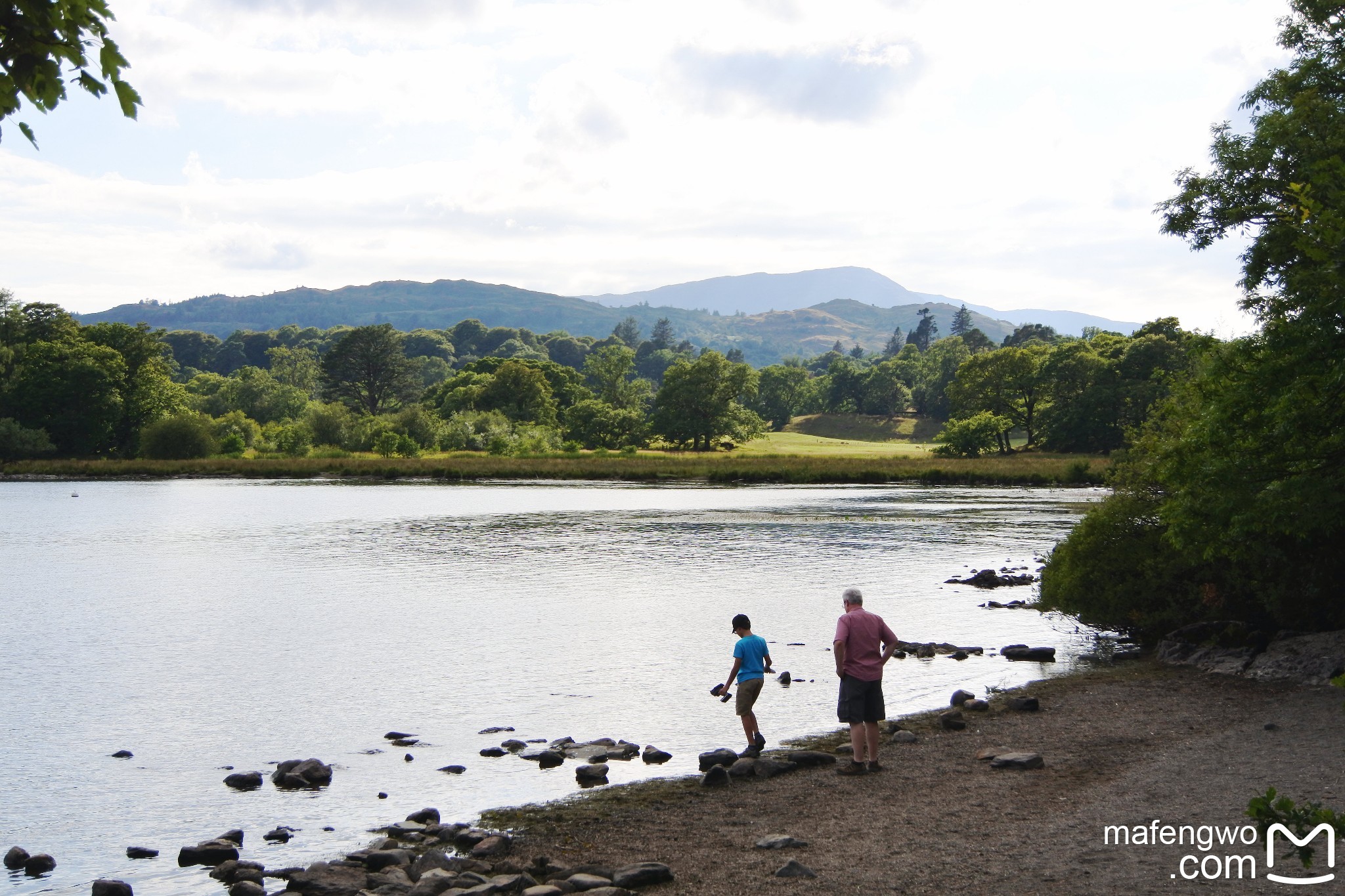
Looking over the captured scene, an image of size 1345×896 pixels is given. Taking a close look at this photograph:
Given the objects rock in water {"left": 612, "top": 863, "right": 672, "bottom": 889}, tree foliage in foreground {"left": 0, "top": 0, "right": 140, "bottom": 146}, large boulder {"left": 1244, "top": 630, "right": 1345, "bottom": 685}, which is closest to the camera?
tree foliage in foreground {"left": 0, "top": 0, "right": 140, "bottom": 146}

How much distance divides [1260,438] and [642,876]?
15875 millimetres

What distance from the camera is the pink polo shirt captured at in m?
17.0

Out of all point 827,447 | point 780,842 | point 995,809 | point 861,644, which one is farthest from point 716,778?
point 827,447

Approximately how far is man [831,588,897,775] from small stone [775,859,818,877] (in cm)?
475

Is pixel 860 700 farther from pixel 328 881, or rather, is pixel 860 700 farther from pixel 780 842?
pixel 328 881

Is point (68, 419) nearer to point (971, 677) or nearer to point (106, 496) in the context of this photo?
point (106, 496)

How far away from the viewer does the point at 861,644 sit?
56.1 feet

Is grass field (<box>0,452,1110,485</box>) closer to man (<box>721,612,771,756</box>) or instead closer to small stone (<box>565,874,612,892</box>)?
man (<box>721,612,771,756</box>)

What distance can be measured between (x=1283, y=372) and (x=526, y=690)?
58.4ft

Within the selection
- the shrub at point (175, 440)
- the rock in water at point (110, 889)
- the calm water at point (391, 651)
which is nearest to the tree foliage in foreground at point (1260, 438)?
the calm water at point (391, 651)

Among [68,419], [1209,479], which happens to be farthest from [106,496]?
[1209,479]

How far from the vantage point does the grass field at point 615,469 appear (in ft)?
364

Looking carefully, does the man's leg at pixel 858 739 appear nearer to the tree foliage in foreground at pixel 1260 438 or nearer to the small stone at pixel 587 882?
the small stone at pixel 587 882

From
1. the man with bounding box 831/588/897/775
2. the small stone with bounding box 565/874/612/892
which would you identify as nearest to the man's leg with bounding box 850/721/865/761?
the man with bounding box 831/588/897/775
